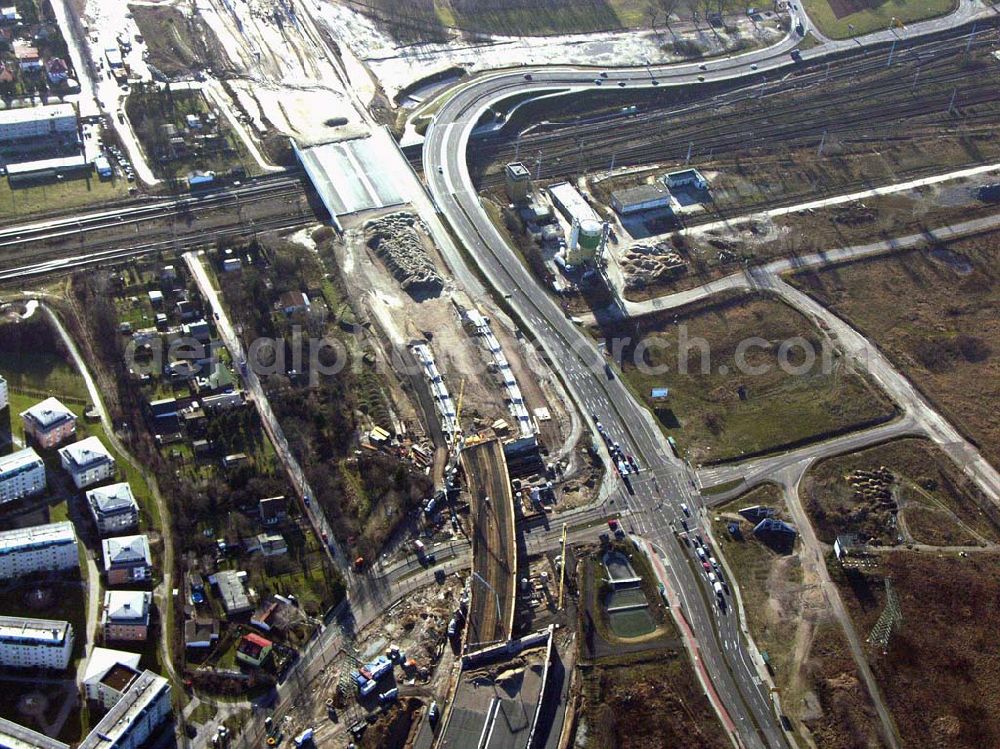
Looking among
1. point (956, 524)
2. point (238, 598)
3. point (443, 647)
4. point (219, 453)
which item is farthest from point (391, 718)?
point (956, 524)

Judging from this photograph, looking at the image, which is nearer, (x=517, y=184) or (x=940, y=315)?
(x=940, y=315)

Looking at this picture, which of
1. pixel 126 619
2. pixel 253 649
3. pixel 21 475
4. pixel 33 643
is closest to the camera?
pixel 33 643

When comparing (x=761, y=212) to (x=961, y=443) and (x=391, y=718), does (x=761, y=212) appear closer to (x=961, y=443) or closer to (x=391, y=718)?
(x=961, y=443)

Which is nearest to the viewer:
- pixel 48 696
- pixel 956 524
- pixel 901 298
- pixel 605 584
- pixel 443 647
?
pixel 48 696

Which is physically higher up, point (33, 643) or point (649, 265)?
point (649, 265)

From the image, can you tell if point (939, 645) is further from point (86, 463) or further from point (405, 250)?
point (86, 463)

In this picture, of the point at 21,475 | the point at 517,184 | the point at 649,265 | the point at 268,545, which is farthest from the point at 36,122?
the point at 649,265
